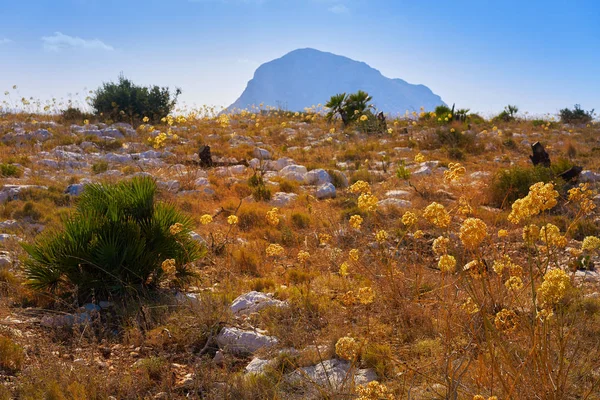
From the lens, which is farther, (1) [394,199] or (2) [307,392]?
(1) [394,199]

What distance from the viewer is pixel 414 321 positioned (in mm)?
3795

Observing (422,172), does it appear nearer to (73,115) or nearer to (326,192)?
(326,192)

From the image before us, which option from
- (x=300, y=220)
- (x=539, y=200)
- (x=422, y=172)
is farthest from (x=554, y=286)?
(x=422, y=172)

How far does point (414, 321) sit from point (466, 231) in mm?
1630

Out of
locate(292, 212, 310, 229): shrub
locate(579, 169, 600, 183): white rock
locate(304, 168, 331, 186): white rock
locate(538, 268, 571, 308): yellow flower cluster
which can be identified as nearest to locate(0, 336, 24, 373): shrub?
locate(538, 268, 571, 308): yellow flower cluster

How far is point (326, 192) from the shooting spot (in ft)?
30.0

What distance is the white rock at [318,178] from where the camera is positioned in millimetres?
10095

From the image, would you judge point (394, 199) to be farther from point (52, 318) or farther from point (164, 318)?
point (52, 318)

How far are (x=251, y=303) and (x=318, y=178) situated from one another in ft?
20.1

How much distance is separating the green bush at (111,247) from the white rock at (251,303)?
70 cm

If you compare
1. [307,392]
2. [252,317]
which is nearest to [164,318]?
[252,317]

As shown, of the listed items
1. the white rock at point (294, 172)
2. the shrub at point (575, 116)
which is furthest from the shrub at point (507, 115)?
the white rock at point (294, 172)

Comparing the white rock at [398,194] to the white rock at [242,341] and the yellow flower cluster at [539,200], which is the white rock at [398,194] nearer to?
the white rock at [242,341]

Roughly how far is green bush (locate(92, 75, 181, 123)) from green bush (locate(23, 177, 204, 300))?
14.0 meters
